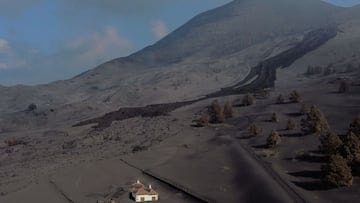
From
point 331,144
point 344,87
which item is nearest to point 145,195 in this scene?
point 331,144

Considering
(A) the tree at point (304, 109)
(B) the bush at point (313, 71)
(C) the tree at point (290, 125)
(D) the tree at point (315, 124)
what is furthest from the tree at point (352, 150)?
(B) the bush at point (313, 71)

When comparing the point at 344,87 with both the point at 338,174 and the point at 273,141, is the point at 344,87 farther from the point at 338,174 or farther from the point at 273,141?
the point at 338,174

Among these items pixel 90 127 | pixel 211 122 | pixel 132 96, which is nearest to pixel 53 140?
pixel 90 127

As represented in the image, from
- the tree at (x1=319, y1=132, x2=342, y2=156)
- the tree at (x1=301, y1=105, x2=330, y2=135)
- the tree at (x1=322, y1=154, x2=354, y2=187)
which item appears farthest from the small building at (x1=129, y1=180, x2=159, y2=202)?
the tree at (x1=301, y1=105, x2=330, y2=135)

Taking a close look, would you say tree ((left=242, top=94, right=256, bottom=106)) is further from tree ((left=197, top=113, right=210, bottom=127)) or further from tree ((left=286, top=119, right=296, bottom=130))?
tree ((left=286, top=119, right=296, bottom=130))

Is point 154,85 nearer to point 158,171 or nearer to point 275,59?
point 275,59

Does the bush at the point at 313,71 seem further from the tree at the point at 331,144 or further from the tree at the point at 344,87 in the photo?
the tree at the point at 331,144

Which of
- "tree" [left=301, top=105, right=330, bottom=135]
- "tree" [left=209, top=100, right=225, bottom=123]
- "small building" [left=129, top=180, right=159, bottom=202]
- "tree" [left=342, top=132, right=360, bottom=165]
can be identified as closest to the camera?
"small building" [left=129, top=180, right=159, bottom=202]

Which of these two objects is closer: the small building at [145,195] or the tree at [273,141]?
the small building at [145,195]
